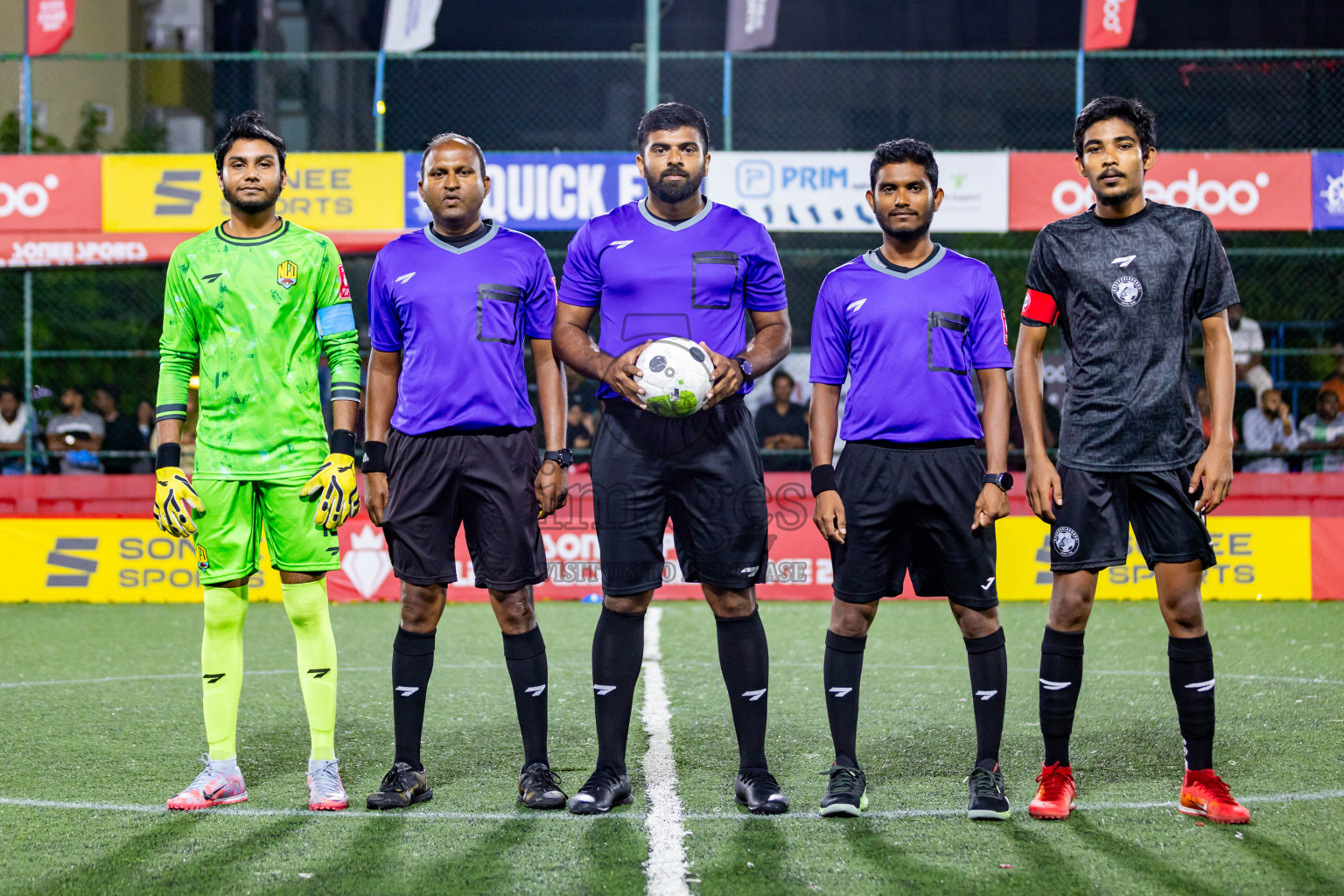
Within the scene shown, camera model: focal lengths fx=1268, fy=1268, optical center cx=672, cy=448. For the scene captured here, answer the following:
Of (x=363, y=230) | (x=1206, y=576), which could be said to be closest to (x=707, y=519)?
(x=1206, y=576)

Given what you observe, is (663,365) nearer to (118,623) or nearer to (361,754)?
(361,754)

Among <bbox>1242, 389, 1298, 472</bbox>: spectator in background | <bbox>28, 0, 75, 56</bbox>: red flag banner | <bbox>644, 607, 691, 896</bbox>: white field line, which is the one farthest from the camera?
<bbox>28, 0, 75, 56</bbox>: red flag banner

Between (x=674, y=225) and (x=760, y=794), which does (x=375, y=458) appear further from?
(x=760, y=794)

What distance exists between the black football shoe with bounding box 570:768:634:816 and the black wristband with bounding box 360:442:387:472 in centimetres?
123

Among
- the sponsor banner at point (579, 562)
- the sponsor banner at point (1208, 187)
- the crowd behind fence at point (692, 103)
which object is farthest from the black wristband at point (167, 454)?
the crowd behind fence at point (692, 103)

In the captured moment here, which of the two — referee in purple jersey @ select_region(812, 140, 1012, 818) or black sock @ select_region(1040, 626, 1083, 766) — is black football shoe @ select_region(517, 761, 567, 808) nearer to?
referee in purple jersey @ select_region(812, 140, 1012, 818)

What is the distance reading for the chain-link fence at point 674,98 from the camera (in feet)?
69.4

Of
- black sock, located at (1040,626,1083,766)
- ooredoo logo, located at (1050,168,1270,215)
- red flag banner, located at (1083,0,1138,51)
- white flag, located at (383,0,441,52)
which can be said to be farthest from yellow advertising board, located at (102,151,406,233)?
black sock, located at (1040,626,1083,766)

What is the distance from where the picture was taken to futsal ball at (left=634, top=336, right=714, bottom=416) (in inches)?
152

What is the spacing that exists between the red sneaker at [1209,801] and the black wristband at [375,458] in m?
2.77

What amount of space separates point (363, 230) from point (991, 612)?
8856 millimetres

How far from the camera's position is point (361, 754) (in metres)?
4.82

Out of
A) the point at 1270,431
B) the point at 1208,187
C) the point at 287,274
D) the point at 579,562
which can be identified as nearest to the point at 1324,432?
the point at 1270,431

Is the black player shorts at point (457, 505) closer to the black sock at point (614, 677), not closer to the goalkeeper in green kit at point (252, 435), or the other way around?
the goalkeeper in green kit at point (252, 435)
